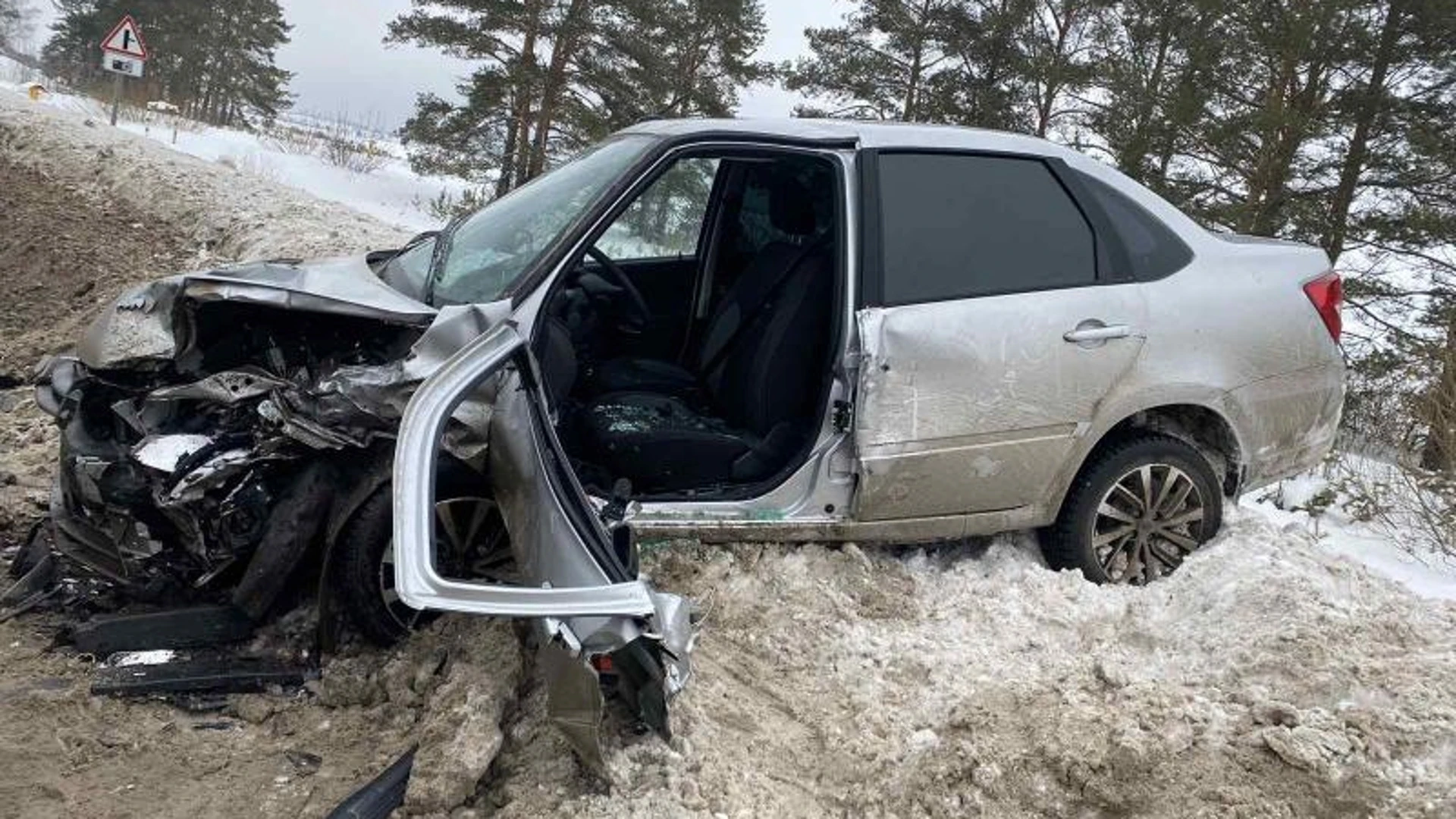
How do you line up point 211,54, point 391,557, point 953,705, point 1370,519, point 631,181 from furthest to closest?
1. point 211,54
2. point 1370,519
3. point 631,181
4. point 391,557
5. point 953,705

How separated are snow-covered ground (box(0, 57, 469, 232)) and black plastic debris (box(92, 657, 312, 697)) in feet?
44.9

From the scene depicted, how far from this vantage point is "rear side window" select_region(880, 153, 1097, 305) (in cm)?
366

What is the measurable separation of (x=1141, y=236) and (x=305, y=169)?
20851 millimetres

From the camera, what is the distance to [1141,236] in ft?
13.1

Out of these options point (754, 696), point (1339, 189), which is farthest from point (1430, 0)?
point (754, 696)

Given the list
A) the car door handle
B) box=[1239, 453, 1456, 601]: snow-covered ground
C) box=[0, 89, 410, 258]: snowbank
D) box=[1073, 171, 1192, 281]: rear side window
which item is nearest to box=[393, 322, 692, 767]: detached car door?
the car door handle

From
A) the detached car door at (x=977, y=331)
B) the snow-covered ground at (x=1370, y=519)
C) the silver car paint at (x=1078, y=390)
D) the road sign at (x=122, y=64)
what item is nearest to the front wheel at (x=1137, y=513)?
the silver car paint at (x=1078, y=390)

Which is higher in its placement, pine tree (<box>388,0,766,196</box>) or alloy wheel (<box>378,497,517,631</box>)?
pine tree (<box>388,0,766,196</box>)

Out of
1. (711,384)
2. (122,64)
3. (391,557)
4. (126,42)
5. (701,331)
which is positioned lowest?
(391,557)

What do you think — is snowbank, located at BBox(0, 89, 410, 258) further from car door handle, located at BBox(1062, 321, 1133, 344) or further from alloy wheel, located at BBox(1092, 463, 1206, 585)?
alloy wheel, located at BBox(1092, 463, 1206, 585)

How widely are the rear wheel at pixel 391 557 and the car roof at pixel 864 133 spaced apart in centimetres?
149

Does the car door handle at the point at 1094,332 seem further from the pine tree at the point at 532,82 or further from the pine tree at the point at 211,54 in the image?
the pine tree at the point at 211,54

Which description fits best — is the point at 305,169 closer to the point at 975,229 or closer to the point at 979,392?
the point at 975,229

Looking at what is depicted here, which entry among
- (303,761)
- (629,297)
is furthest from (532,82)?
(303,761)
